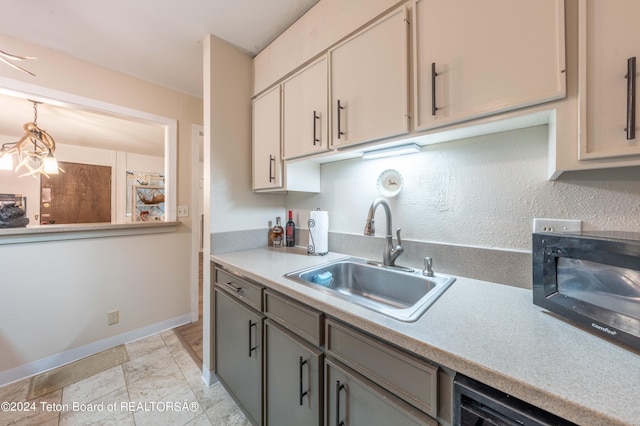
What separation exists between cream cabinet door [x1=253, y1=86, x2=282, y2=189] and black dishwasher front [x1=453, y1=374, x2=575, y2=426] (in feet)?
4.37

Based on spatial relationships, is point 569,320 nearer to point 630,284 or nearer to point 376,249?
point 630,284

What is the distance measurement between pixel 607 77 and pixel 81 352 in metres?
3.30

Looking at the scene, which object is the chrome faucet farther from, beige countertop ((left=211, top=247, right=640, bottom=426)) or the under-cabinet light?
beige countertop ((left=211, top=247, right=640, bottom=426))

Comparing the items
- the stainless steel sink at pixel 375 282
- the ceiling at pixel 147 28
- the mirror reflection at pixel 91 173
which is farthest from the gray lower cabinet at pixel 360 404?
the mirror reflection at pixel 91 173

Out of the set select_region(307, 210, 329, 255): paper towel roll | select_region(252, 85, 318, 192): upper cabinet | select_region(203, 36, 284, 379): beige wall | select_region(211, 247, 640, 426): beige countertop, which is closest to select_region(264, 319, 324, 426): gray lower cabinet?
select_region(211, 247, 640, 426): beige countertop

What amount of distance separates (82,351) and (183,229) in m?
1.19

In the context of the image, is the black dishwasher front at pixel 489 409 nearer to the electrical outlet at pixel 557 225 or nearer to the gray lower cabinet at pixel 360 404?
the gray lower cabinet at pixel 360 404

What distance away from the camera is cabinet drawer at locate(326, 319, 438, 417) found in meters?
0.61

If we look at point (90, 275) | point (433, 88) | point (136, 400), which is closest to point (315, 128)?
point (433, 88)

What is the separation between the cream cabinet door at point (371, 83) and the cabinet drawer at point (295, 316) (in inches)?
31.2

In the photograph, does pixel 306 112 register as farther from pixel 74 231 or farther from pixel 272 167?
pixel 74 231

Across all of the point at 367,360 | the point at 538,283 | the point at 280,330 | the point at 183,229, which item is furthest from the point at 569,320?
the point at 183,229

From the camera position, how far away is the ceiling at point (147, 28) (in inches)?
53.7

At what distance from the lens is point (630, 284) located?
1.90ft
